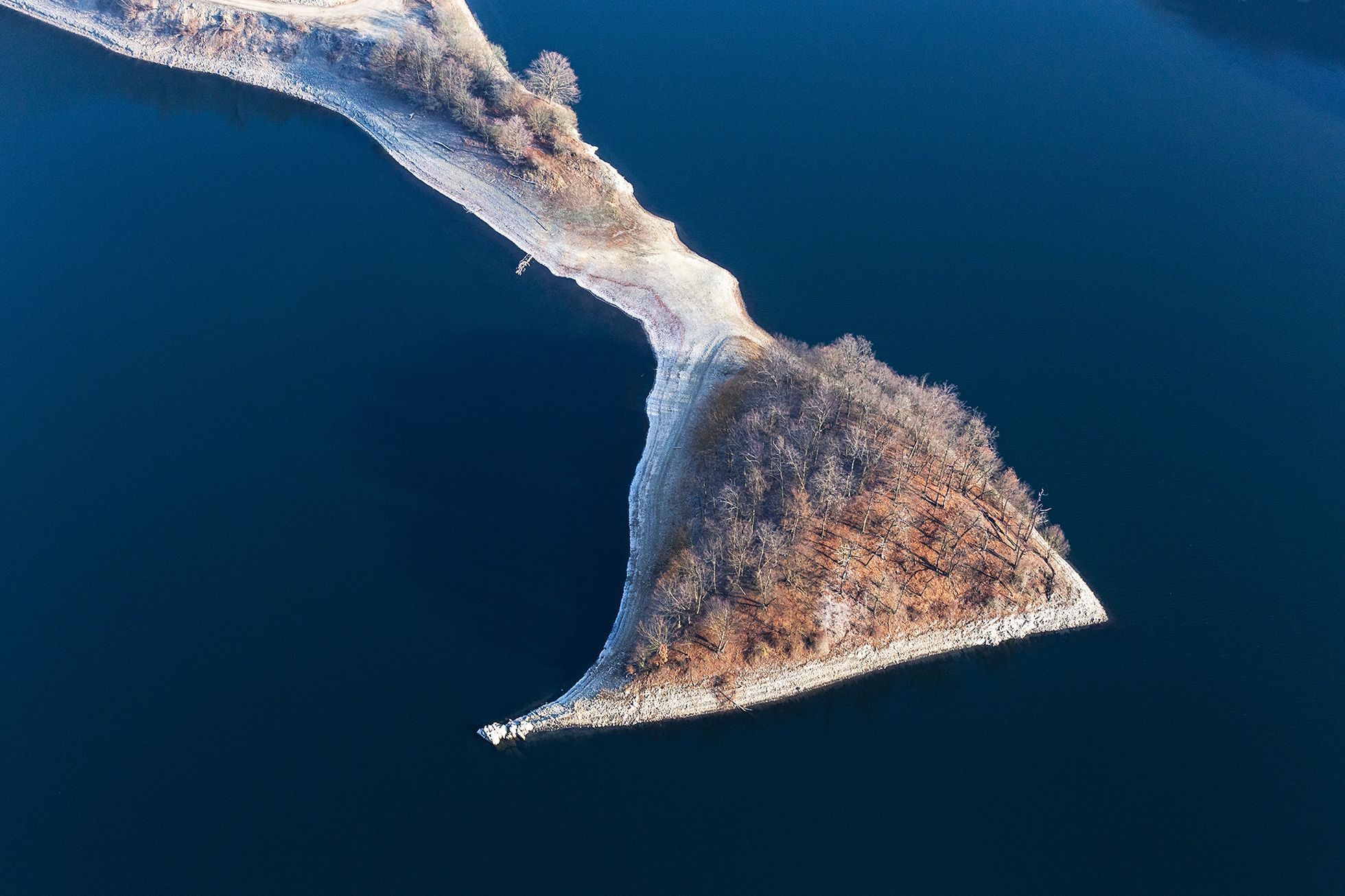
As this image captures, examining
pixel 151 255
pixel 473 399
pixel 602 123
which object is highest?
pixel 602 123

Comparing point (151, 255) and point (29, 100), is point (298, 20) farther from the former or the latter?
point (151, 255)

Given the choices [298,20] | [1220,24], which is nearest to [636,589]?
[298,20]

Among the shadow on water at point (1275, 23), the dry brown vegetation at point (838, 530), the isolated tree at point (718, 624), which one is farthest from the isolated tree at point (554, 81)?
the shadow on water at point (1275, 23)

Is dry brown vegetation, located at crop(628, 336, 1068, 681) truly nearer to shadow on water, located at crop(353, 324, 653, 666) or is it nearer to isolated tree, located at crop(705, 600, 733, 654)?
isolated tree, located at crop(705, 600, 733, 654)

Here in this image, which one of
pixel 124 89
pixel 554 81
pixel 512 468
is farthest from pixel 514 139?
pixel 124 89

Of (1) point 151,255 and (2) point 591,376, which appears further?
(1) point 151,255

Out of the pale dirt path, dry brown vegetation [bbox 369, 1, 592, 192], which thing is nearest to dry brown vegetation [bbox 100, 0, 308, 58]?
the pale dirt path
